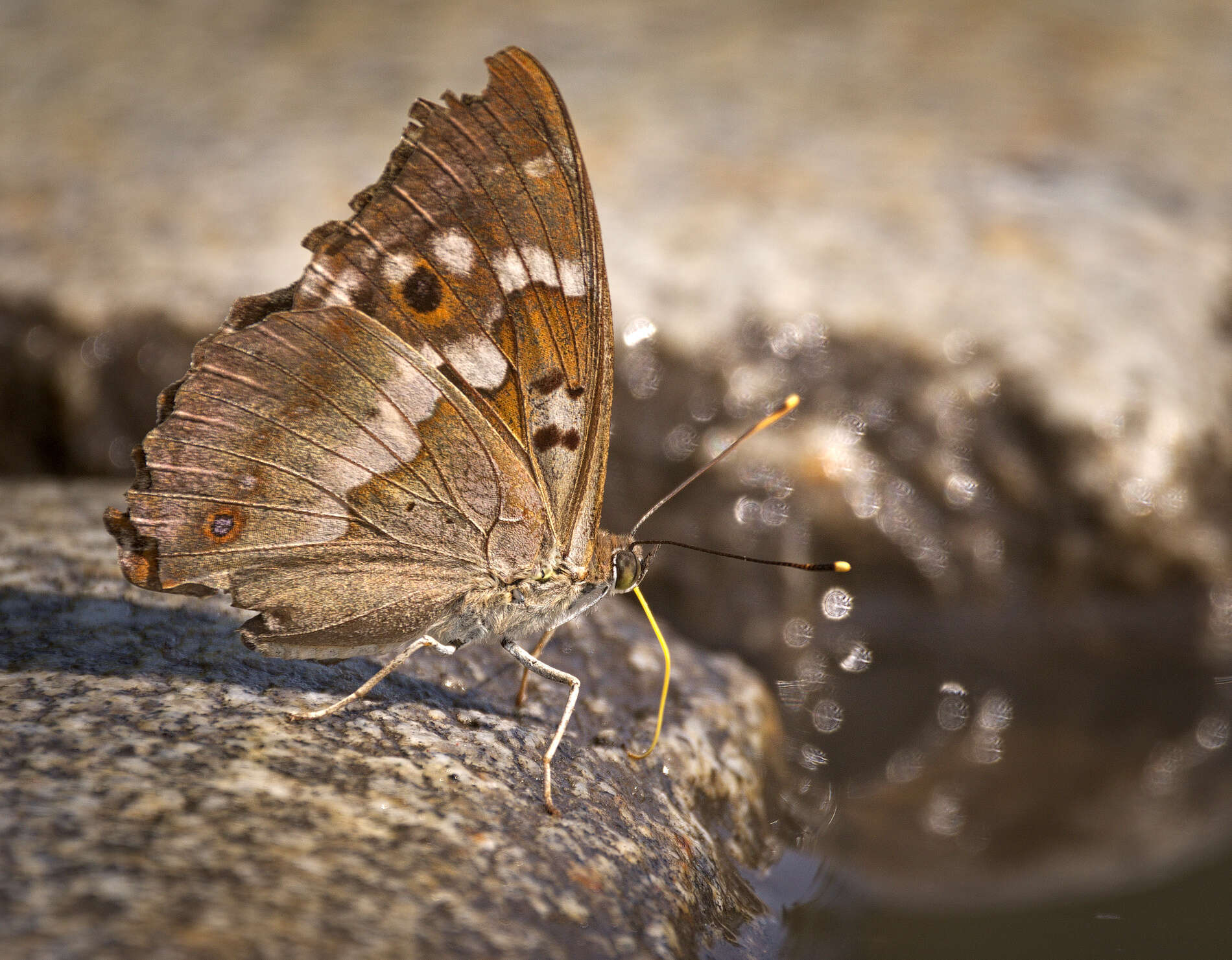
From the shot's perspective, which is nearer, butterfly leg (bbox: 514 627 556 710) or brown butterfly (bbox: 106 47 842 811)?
brown butterfly (bbox: 106 47 842 811)

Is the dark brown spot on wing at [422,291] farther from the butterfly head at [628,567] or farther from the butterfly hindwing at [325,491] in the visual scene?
the butterfly head at [628,567]

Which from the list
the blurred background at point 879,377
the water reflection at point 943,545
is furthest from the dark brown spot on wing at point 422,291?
the water reflection at point 943,545

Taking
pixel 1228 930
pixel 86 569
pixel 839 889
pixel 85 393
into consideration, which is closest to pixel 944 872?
pixel 839 889

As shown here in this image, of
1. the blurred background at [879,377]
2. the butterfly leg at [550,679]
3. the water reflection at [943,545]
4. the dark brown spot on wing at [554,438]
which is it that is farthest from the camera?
the water reflection at [943,545]

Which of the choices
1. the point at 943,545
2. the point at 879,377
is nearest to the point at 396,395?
the point at 879,377

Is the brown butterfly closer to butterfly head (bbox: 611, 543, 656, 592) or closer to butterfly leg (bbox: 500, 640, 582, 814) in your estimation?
butterfly leg (bbox: 500, 640, 582, 814)

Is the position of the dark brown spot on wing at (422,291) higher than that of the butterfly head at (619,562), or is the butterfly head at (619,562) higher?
the dark brown spot on wing at (422,291)

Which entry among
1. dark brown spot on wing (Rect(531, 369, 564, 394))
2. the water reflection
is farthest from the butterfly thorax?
the water reflection
